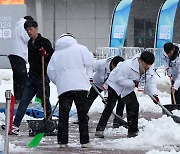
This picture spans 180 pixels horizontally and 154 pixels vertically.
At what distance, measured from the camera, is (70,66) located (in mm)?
8859

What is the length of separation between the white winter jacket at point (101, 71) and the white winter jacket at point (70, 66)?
2.39m

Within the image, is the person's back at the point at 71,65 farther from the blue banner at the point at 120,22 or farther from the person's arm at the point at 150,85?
the blue banner at the point at 120,22

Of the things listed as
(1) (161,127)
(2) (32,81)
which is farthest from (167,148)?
(2) (32,81)

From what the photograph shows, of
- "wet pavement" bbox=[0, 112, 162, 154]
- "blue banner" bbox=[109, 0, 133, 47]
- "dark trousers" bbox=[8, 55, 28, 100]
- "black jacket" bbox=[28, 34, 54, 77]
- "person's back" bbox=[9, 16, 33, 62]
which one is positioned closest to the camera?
"wet pavement" bbox=[0, 112, 162, 154]

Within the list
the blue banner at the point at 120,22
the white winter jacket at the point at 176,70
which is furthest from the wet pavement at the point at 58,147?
the blue banner at the point at 120,22

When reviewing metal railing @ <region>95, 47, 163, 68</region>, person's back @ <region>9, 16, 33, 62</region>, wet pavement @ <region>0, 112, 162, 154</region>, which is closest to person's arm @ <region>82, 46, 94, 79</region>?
wet pavement @ <region>0, 112, 162, 154</region>

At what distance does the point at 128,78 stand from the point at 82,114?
3.81 feet

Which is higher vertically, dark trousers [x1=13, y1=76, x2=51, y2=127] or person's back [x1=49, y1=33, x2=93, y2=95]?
person's back [x1=49, y1=33, x2=93, y2=95]

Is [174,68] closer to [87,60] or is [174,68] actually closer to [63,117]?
[87,60]

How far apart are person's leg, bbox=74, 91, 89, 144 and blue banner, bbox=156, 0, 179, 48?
1821cm

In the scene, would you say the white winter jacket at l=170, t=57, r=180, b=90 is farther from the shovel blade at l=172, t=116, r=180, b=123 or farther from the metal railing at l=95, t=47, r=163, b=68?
the metal railing at l=95, t=47, r=163, b=68

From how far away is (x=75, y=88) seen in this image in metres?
8.81

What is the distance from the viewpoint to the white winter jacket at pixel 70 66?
29.0 feet

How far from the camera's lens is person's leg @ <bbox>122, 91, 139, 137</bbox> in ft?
32.8
